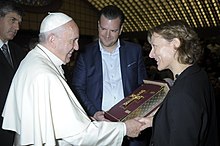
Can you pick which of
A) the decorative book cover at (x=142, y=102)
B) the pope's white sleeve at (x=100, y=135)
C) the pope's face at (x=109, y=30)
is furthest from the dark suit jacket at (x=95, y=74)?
the pope's white sleeve at (x=100, y=135)

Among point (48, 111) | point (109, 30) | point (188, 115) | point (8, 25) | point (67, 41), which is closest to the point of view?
point (188, 115)

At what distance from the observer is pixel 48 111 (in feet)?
5.18

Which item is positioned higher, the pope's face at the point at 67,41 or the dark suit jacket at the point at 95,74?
the pope's face at the point at 67,41

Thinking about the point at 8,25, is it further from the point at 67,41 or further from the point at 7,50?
the point at 67,41

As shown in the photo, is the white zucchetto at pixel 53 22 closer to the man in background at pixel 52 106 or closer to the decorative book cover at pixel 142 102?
the man in background at pixel 52 106

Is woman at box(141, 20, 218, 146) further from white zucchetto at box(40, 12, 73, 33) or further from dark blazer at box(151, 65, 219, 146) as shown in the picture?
white zucchetto at box(40, 12, 73, 33)

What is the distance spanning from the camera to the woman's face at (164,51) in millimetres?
1455

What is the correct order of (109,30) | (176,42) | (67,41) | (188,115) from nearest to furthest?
(188,115) → (176,42) → (67,41) → (109,30)

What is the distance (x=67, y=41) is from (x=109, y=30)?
0.59 metres

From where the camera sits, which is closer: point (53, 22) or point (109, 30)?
point (53, 22)

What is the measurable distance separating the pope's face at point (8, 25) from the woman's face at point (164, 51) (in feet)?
4.31

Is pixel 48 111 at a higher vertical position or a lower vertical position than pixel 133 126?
higher

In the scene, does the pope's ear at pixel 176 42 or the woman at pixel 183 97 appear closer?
the woman at pixel 183 97

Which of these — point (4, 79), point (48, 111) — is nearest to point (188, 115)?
point (48, 111)
